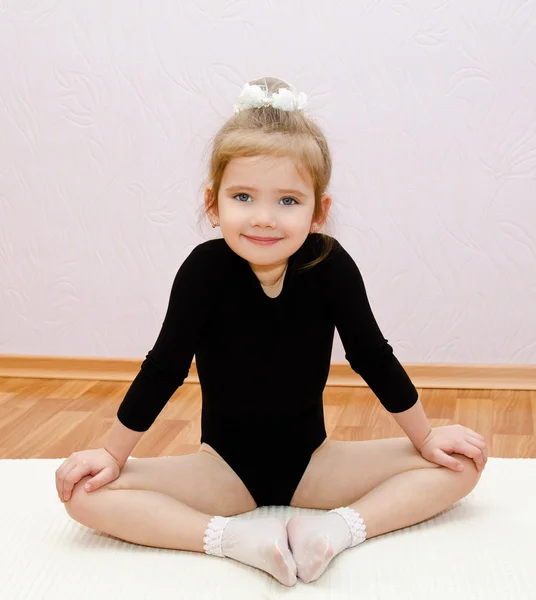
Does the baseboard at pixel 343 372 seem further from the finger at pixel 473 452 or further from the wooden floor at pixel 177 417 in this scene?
the finger at pixel 473 452

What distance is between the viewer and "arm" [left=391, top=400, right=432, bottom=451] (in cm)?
121

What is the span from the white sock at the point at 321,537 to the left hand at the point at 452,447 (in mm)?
135

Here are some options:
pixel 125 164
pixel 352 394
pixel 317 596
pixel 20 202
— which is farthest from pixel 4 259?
pixel 317 596

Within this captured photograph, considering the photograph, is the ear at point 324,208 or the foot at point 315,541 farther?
the ear at point 324,208

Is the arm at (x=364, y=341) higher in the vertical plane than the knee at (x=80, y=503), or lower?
higher

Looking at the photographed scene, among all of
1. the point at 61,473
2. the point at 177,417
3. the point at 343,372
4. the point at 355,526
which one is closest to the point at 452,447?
the point at 355,526

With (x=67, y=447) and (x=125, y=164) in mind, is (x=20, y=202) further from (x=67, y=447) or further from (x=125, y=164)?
(x=67, y=447)

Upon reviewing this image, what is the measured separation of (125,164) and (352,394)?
0.74m

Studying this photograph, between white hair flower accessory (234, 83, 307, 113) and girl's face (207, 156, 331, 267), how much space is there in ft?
0.27

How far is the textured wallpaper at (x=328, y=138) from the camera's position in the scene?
1.98 m

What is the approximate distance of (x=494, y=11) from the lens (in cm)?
195

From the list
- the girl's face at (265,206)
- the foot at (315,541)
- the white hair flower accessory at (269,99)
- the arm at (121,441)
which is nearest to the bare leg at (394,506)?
the foot at (315,541)

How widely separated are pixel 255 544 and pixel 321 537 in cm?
8

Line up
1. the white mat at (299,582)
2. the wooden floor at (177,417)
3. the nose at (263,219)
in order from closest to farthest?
the white mat at (299,582)
the nose at (263,219)
the wooden floor at (177,417)
